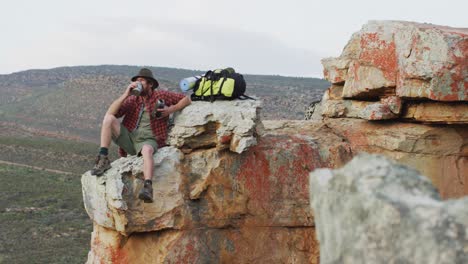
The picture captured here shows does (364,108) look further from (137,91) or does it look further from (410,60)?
(137,91)

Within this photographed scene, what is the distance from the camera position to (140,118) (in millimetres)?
10859

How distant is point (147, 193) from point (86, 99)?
7580cm

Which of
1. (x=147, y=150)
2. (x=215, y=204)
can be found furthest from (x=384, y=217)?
(x=215, y=204)

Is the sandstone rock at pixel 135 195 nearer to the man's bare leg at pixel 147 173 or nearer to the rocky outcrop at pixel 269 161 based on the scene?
the rocky outcrop at pixel 269 161

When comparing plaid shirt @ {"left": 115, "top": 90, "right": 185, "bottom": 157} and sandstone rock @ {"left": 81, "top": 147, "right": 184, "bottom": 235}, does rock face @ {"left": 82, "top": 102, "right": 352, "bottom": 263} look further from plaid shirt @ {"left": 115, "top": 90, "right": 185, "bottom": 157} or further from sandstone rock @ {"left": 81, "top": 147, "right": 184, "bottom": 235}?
plaid shirt @ {"left": 115, "top": 90, "right": 185, "bottom": 157}

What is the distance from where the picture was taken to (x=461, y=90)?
34.3ft

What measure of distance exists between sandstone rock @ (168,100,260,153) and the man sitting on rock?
204 mm

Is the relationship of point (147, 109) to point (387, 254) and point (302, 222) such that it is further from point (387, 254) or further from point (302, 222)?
point (387, 254)

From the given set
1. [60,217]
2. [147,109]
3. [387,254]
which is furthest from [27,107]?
[387,254]

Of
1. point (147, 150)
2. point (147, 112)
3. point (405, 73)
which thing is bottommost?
point (147, 150)

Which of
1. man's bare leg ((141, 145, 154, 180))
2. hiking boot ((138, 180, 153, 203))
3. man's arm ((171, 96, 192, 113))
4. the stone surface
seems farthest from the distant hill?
hiking boot ((138, 180, 153, 203))

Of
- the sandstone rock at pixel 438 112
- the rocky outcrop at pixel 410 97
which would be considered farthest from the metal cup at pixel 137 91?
the sandstone rock at pixel 438 112

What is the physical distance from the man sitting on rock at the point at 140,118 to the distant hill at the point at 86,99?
56.7m

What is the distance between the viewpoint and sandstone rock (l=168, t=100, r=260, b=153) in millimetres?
10500
